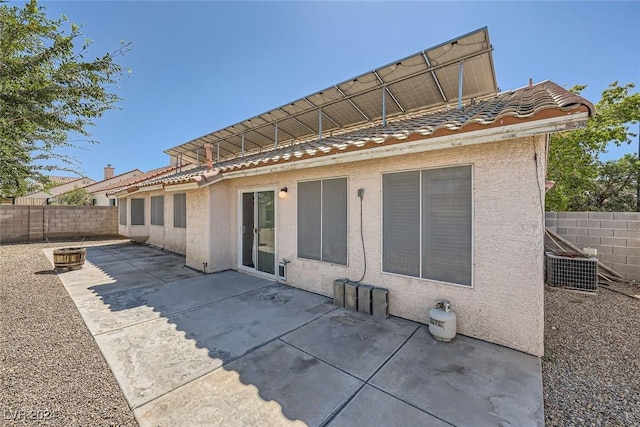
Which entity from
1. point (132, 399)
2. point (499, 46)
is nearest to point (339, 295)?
point (132, 399)

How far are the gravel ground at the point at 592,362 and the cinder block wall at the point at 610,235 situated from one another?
1927 mm

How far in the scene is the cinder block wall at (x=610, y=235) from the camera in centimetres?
736

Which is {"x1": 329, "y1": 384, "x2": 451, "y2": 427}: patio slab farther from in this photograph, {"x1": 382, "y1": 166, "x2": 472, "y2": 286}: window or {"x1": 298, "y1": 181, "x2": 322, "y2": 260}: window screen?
{"x1": 298, "y1": 181, "x2": 322, "y2": 260}: window screen

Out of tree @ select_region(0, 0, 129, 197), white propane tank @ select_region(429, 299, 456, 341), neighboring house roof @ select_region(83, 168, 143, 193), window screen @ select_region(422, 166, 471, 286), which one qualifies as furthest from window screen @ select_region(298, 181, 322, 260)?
neighboring house roof @ select_region(83, 168, 143, 193)

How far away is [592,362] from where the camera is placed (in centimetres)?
378

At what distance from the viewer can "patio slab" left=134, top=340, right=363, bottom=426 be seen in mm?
2705

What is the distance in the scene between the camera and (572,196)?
13.7 m

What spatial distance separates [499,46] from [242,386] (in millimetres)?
8182

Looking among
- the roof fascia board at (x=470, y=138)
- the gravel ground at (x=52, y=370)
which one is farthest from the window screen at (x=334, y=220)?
the gravel ground at (x=52, y=370)

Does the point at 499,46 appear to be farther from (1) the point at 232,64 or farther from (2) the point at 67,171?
(2) the point at 67,171

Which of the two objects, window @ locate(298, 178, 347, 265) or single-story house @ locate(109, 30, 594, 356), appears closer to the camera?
single-story house @ locate(109, 30, 594, 356)

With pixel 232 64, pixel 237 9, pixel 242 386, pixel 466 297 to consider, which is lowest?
pixel 242 386

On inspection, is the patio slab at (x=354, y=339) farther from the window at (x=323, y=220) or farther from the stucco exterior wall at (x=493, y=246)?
the window at (x=323, y=220)

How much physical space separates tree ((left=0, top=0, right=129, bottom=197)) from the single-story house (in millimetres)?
3250
